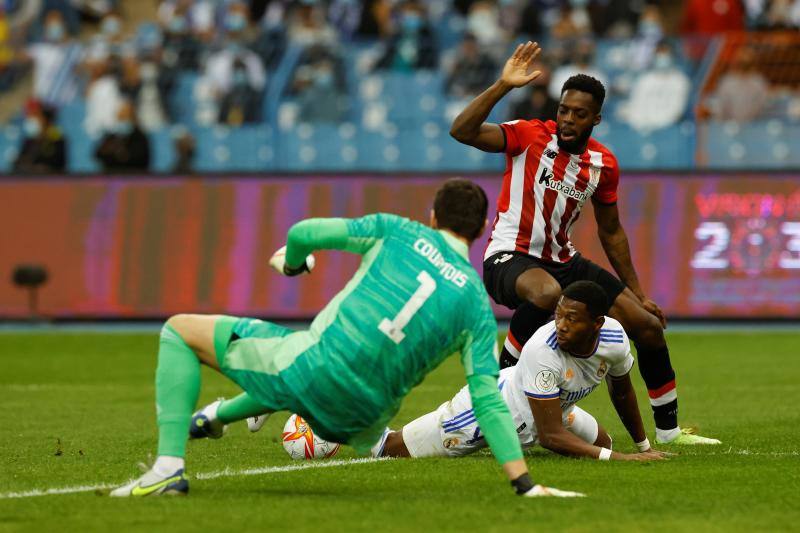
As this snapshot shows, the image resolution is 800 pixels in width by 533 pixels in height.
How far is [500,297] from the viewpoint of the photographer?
9555 mm

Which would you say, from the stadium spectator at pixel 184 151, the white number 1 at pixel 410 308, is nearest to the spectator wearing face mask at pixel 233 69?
the stadium spectator at pixel 184 151

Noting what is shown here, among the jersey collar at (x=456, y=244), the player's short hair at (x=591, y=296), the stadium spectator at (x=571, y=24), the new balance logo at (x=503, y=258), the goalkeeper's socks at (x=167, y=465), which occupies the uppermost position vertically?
the stadium spectator at (x=571, y=24)

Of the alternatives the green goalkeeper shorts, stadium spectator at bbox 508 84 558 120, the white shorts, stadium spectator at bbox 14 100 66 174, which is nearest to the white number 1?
the green goalkeeper shorts

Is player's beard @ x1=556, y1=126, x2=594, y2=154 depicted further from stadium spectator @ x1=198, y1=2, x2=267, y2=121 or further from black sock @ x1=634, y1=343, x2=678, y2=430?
stadium spectator @ x1=198, y1=2, x2=267, y2=121

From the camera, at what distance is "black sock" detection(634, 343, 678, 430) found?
9.34 meters

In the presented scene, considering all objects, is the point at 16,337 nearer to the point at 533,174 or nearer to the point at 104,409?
the point at 104,409

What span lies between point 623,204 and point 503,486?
1170cm

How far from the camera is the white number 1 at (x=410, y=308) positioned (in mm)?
6496

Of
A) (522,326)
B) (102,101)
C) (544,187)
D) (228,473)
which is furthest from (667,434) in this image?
(102,101)

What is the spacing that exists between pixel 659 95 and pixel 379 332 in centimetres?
1468

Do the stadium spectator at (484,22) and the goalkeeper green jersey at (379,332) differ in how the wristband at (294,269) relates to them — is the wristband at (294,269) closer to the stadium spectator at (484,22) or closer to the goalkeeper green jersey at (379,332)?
the goalkeeper green jersey at (379,332)

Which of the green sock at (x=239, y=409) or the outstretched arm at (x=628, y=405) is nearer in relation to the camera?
the green sock at (x=239, y=409)

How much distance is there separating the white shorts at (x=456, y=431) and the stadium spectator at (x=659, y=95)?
474 inches

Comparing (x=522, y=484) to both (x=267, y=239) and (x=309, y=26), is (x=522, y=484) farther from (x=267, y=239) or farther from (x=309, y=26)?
(x=309, y=26)
